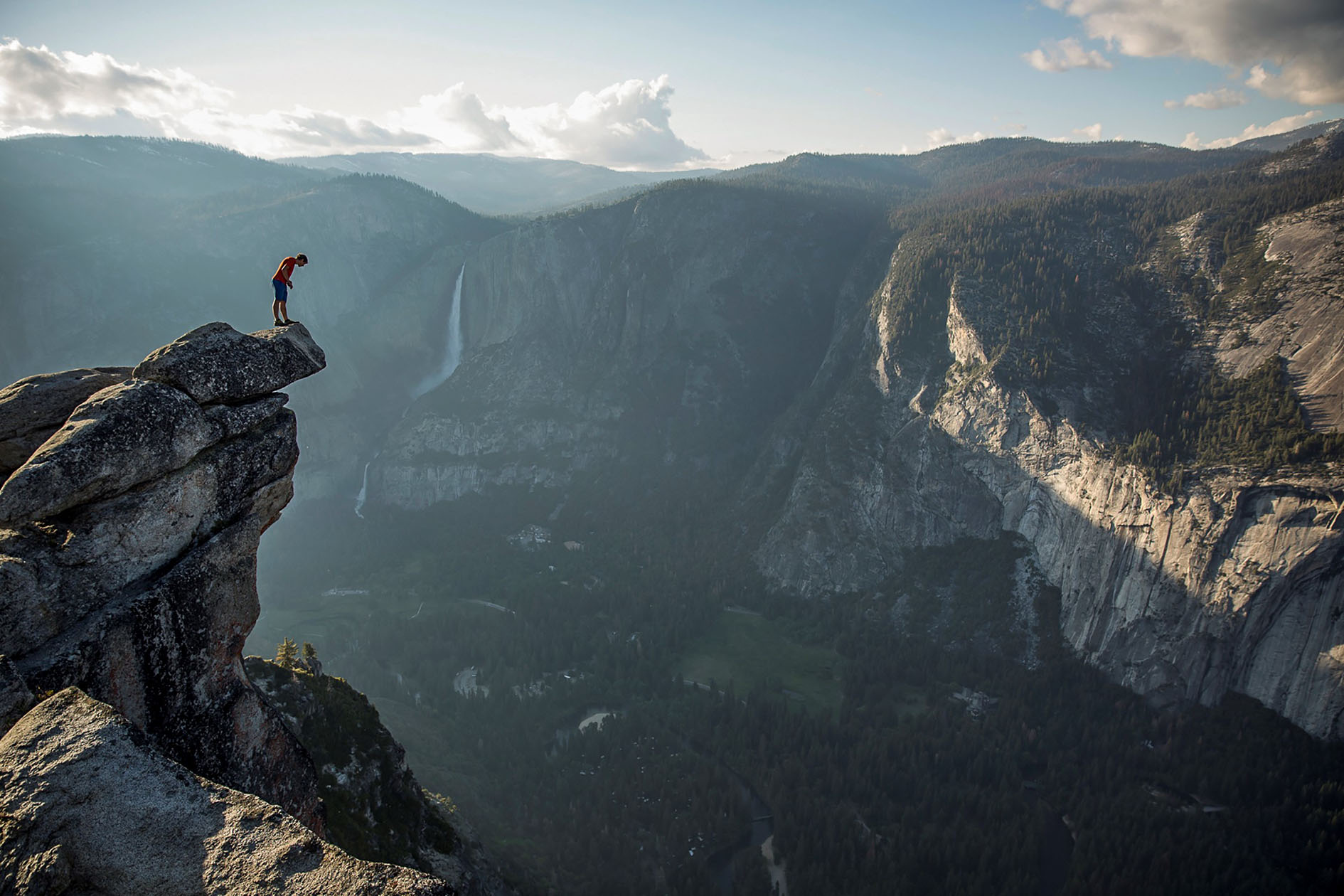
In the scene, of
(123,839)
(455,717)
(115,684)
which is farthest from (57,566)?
(455,717)

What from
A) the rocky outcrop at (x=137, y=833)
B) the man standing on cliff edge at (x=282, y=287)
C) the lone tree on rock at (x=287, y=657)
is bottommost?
the lone tree on rock at (x=287, y=657)

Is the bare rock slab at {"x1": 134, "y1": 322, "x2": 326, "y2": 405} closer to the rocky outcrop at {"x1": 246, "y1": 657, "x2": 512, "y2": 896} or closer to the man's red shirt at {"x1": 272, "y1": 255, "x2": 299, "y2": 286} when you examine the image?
the man's red shirt at {"x1": 272, "y1": 255, "x2": 299, "y2": 286}

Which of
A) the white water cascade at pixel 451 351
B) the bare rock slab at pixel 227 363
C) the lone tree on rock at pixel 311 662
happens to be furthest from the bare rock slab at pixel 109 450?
the white water cascade at pixel 451 351

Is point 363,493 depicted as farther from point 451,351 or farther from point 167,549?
point 167,549

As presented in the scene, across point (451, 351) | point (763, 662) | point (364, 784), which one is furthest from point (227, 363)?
point (451, 351)

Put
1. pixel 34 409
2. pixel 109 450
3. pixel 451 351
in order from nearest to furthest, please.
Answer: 1. pixel 109 450
2. pixel 34 409
3. pixel 451 351

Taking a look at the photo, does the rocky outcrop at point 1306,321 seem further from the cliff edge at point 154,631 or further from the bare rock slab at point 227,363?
the cliff edge at point 154,631
